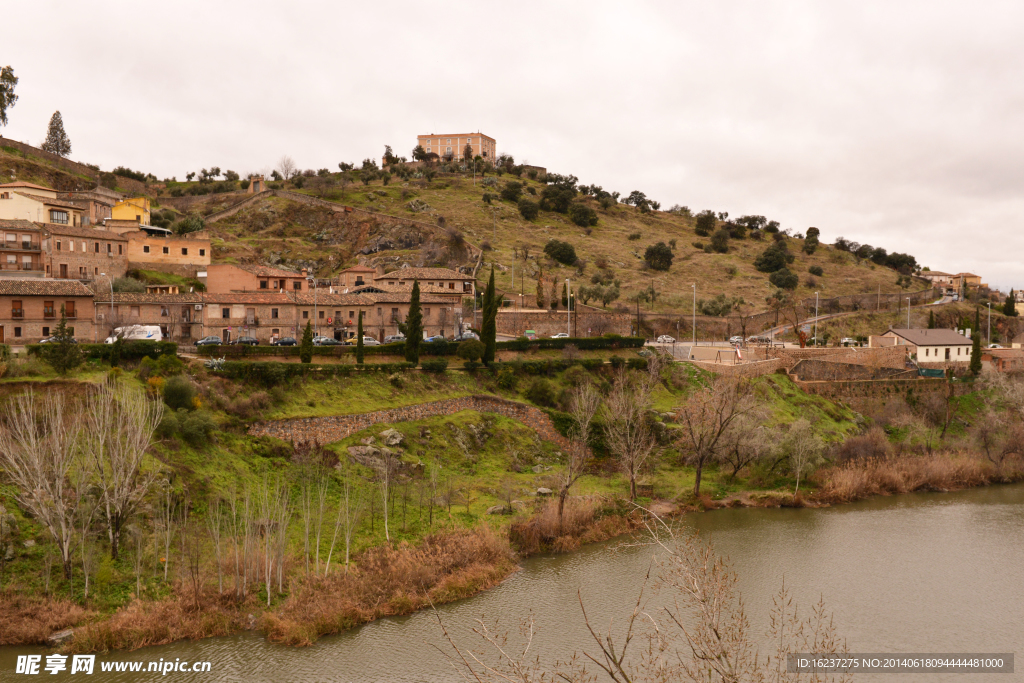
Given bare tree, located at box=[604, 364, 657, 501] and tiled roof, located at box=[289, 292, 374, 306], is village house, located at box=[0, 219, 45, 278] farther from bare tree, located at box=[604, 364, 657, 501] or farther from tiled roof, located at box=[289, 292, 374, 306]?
bare tree, located at box=[604, 364, 657, 501]

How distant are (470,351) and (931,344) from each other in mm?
42349

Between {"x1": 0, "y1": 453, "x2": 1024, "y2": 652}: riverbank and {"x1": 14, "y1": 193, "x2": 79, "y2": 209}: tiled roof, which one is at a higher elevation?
{"x1": 14, "y1": 193, "x2": 79, "y2": 209}: tiled roof

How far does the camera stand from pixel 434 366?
43.7 metres

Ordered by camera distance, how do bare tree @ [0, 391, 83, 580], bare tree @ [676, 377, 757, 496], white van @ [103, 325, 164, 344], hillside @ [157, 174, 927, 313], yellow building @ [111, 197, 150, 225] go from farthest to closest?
hillside @ [157, 174, 927, 313] < yellow building @ [111, 197, 150, 225] < white van @ [103, 325, 164, 344] < bare tree @ [676, 377, 757, 496] < bare tree @ [0, 391, 83, 580]

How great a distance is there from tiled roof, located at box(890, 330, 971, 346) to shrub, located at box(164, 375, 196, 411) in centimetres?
5746

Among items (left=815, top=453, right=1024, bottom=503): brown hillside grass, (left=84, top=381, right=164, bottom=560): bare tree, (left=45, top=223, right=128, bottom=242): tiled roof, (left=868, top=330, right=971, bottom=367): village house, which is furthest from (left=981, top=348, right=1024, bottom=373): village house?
(left=45, top=223, right=128, bottom=242): tiled roof

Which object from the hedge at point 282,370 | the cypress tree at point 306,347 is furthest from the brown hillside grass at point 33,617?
the cypress tree at point 306,347

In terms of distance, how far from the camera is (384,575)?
24.6m

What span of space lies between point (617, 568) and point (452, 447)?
13.0m

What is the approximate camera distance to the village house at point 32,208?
61.8 meters

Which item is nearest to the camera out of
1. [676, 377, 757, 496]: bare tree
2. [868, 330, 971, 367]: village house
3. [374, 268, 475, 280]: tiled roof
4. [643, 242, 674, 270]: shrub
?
[676, 377, 757, 496]: bare tree

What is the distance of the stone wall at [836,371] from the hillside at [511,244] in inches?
1017

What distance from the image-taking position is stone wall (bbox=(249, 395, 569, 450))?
3356 cm

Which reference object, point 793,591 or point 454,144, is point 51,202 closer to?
point 793,591
